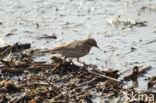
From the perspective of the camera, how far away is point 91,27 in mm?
15000

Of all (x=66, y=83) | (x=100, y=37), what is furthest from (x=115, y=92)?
(x=100, y=37)

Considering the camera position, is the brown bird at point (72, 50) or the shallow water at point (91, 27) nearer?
the brown bird at point (72, 50)

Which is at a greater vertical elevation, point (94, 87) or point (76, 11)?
point (76, 11)

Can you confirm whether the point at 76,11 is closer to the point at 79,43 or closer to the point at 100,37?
the point at 100,37

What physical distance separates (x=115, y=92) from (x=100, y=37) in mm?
4696

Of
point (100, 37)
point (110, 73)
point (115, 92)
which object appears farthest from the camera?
point (100, 37)

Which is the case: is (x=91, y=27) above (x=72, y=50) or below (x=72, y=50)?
above

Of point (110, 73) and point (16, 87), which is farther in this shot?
point (110, 73)

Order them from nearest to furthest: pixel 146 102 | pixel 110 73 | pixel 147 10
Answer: pixel 146 102, pixel 110 73, pixel 147 10

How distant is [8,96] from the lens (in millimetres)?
9219

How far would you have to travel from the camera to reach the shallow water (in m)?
12.2

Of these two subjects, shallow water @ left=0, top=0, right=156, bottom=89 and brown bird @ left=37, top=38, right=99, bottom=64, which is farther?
shallow water @ left=0, top=0, right=156, bottom=89

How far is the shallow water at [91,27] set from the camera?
12.2m

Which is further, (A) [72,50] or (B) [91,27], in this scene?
(B) [91,27]
